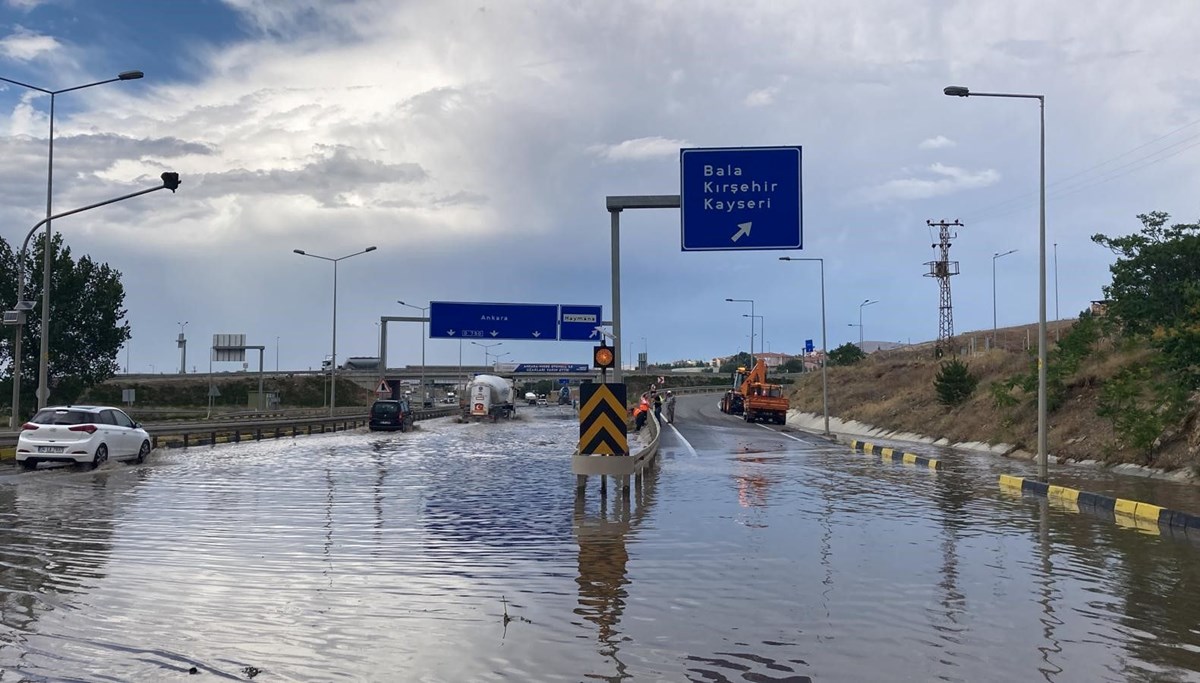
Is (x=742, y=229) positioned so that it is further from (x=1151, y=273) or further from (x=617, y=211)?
(x=1151, y=273)

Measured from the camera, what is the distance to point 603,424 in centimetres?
1847

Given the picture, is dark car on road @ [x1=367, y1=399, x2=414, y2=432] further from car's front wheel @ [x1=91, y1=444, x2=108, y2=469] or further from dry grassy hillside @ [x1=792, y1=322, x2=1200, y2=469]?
car's front wheel @ [x1=91, y1=444, x2=108, y2=469]

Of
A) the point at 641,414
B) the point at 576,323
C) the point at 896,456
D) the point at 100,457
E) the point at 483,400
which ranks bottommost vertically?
the point at 896,456

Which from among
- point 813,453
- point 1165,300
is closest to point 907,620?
point 813,453

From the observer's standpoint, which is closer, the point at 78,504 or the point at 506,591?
the point at 506,591

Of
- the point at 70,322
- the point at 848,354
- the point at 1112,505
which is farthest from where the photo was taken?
the point at 848,354

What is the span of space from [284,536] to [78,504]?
5.93 metres

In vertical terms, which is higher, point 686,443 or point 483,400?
point 483,400

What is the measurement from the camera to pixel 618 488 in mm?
21188

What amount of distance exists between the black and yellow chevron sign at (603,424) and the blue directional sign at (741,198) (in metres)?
5.74

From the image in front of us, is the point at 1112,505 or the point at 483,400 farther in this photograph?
the point at 483,400

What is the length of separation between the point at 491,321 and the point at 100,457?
35.5 metres

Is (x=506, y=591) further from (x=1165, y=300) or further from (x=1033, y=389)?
(x=1165, y=300)

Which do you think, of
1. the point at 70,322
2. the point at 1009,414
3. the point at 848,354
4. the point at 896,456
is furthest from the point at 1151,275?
the point at 848,354
